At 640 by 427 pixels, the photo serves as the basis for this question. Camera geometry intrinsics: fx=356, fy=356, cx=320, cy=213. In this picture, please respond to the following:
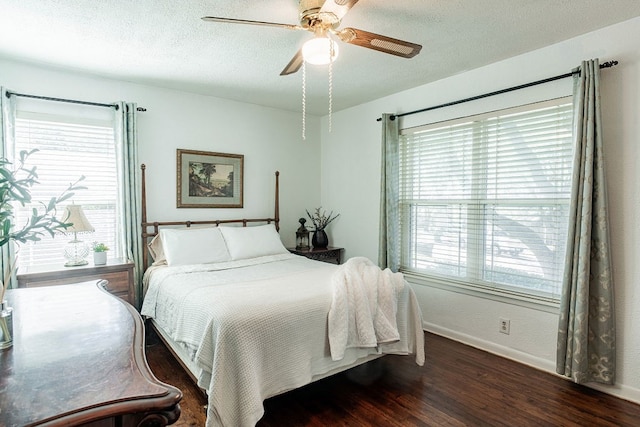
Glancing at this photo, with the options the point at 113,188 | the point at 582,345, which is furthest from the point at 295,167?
the point at 582,345

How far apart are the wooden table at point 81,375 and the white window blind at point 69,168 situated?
78.4 inches

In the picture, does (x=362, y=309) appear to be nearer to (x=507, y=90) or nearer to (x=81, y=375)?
(x=81, y=375)

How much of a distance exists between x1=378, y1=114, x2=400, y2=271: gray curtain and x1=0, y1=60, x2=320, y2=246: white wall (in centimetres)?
136

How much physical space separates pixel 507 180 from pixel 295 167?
104 inches

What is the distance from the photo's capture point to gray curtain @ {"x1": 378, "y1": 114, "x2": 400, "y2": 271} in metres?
3.91

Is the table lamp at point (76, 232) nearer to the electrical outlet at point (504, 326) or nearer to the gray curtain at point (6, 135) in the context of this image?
the gray curtain at point (6, 135)

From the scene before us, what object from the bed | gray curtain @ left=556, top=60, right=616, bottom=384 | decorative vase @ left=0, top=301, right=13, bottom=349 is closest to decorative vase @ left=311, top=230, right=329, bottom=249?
the bed

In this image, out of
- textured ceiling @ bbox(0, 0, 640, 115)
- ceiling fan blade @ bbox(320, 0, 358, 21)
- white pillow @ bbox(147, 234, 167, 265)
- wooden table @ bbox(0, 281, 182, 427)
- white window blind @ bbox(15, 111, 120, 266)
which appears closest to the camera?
wooden table @ bbox(0, 281, 182, 427)

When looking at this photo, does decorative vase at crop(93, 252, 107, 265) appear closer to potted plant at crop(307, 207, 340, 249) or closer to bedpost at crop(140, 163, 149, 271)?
bedpost at crop(140, 163, 149, 271)

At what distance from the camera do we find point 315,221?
4.99 metres

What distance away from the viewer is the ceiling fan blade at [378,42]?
196cm

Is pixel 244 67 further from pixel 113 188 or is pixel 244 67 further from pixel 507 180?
pixel 507 180

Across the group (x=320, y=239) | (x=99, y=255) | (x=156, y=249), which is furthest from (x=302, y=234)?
(x=99, y=255)

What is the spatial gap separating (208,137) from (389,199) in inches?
85.9
